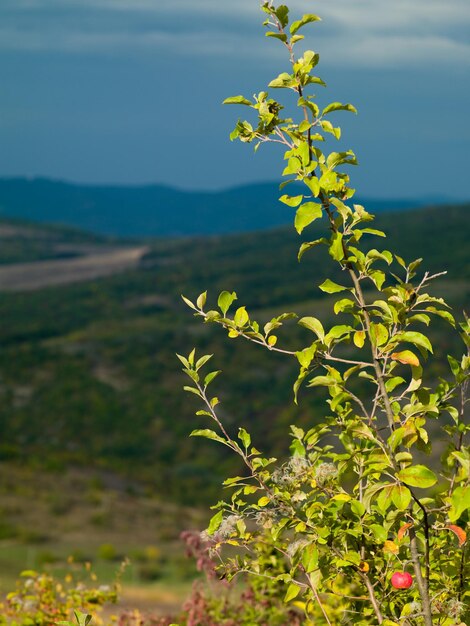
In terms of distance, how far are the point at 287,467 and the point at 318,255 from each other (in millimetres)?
80057

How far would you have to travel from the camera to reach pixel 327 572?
3258mm

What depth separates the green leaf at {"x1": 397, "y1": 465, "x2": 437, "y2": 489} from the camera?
8.36 ft

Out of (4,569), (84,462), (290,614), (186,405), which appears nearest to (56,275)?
(186,405)

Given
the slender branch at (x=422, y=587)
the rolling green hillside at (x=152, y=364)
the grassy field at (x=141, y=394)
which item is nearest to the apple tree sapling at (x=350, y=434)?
the slender branch at (x=422, y=587)

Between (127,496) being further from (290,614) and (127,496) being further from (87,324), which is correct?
(87,324)

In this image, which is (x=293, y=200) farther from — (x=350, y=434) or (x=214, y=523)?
(x=214, y=523)

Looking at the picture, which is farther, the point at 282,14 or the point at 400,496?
the point at 282,14

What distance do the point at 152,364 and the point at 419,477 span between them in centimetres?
5263

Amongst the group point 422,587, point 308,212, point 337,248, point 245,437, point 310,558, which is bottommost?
point 422,587

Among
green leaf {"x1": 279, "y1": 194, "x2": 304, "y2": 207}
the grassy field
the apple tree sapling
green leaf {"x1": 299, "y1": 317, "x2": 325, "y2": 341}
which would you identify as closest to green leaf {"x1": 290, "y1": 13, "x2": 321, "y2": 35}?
the apple tree sapling

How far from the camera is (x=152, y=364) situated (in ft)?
180

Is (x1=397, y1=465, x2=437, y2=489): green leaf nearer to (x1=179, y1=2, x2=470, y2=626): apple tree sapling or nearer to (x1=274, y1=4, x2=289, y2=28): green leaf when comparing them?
(x1=179, y1=2, x2=470, y2=626): apple tree sapling

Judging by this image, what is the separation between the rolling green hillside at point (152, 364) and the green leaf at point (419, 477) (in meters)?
24.9

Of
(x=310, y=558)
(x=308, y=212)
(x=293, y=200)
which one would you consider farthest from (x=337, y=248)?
(x=310, y=558)
